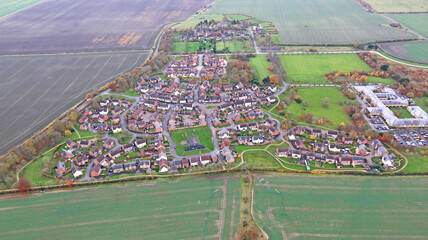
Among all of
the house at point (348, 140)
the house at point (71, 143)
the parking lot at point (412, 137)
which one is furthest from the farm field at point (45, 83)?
the parking lot at point (412, 137)

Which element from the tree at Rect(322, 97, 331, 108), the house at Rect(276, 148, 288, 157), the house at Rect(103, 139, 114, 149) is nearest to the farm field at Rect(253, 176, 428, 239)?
the house at Rect(276, 148, 288, 157)

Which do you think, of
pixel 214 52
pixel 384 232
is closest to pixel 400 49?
pixel 214 52

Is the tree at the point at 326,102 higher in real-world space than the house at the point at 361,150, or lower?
higher

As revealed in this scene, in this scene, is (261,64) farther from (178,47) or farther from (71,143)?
(71,143)

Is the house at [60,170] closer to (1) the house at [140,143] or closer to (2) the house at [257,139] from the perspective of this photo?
(1) the house at [140,143]

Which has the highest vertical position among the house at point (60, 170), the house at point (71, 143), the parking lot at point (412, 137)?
the house at point (71, 143)

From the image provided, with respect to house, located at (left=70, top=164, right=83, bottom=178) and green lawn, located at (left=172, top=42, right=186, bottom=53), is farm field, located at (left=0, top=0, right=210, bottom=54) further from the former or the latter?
house, located at (left=70, top=164, right=83, bottom=178)
